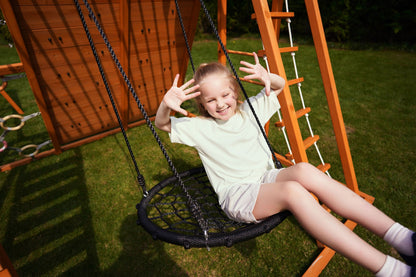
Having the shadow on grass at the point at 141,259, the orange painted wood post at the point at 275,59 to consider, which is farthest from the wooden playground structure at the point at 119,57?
the shadow on grass at the point at 141,259

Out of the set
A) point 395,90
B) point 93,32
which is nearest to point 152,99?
point 93,32

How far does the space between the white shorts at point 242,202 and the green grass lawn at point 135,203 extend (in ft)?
2.55

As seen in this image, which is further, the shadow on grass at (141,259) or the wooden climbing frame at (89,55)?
the wooden climbing frame at (89,55)

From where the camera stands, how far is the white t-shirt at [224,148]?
1.59 metres

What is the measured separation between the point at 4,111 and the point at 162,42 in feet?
A: 13.2

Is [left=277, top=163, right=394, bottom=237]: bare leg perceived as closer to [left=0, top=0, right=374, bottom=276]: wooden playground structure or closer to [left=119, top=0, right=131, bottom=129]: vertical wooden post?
[left=0, top=0, right=374, bottom=276]: wooden playground structure

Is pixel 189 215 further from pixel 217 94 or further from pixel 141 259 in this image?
pixel 217 94

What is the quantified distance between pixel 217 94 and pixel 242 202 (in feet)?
2.44

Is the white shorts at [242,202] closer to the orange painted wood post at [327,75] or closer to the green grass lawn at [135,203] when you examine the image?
the green grass lawn at [135,203]

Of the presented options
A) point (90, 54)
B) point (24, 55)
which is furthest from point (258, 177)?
point (24, 55)

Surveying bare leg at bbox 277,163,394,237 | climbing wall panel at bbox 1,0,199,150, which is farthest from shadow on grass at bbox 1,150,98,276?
bare leg at bbox 277,163,394,237

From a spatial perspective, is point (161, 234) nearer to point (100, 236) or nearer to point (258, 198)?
point (258, 198)

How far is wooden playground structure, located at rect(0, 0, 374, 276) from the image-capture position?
6.12 ft

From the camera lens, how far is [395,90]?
16.7ft
